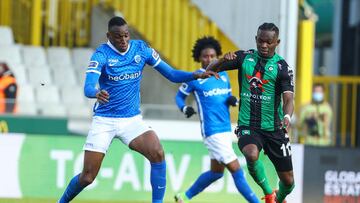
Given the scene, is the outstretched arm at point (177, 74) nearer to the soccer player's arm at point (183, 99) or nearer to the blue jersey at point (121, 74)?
the blue jersey at point (121, 74)

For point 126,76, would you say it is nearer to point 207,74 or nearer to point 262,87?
point 207,74

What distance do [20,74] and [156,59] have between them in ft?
27.4

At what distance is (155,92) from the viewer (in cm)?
2045

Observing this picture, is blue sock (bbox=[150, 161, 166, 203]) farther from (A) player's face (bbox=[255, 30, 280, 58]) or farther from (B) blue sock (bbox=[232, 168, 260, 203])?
(B) blue sock (bbox=[232, 168, 260, 203])

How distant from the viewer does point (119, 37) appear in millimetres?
11820

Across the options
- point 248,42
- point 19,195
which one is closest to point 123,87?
point 19,195

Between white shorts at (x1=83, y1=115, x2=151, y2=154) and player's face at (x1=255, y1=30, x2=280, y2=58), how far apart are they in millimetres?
1490

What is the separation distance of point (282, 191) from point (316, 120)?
A: 22.6ft

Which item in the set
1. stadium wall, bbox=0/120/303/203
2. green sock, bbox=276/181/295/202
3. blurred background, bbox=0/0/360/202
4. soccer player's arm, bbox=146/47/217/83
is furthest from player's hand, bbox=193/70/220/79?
stadium wall, bbox=0/120/303/203

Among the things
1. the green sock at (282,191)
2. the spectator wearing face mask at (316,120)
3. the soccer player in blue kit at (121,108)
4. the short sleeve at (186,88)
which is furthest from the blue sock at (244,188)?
the spectator wearing face mask at (316,120)

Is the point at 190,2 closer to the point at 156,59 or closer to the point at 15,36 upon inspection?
the point at 15,36

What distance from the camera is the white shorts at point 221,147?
550 inches

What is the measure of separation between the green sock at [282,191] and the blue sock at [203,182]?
168 cm

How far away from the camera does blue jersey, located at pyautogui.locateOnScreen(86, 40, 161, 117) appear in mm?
11898
